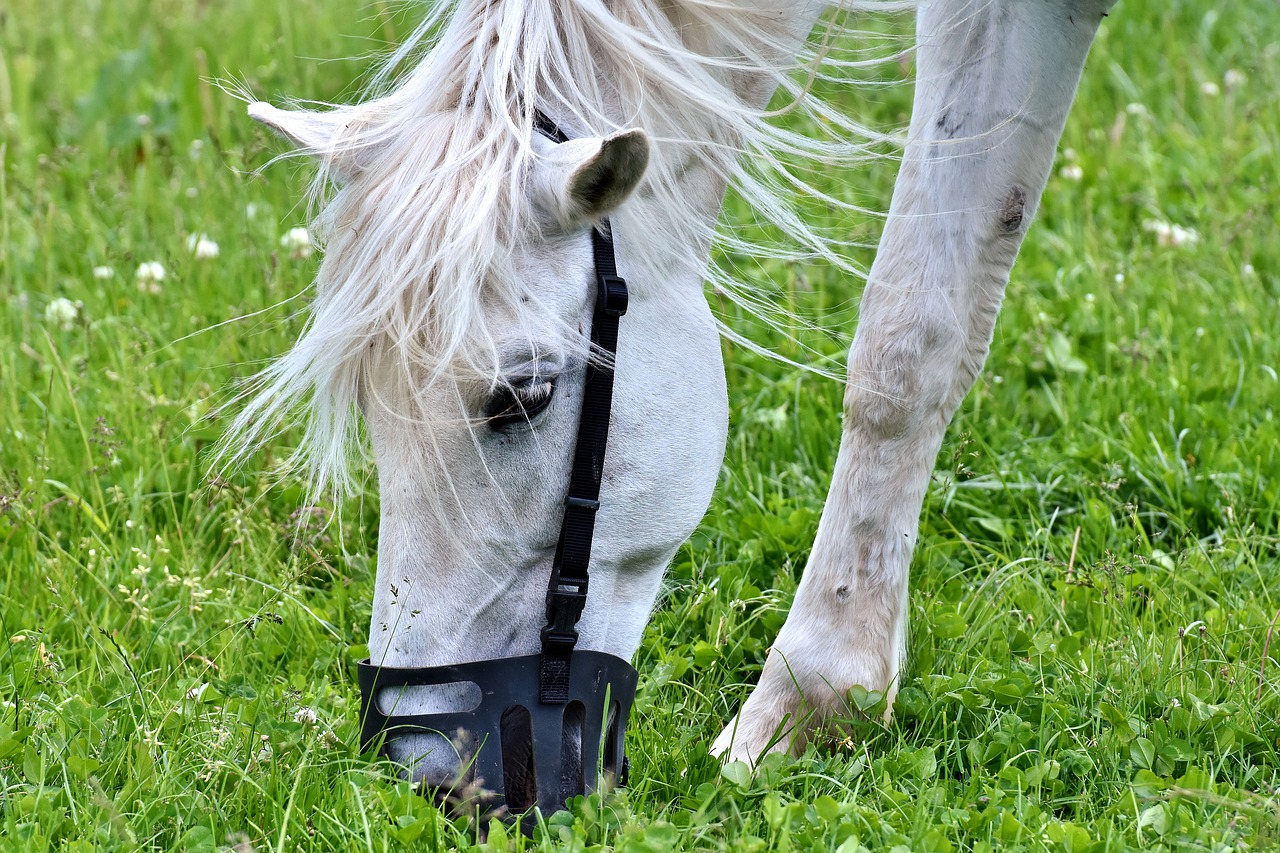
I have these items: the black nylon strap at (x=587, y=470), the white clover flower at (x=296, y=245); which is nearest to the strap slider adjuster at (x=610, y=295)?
the black nylon strap at (x=587, y=470)

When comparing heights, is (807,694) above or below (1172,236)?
below

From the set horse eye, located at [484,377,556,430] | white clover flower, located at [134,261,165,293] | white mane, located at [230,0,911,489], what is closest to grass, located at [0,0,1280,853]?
white clover flower, located at [134,261,165,293]

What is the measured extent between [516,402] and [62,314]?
2.51m

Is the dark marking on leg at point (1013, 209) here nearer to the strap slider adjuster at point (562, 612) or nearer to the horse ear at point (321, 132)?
the strap slider adjuster at point (562, 612)

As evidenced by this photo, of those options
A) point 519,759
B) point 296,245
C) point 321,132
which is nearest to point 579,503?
point 519,759

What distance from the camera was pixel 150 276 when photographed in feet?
13.1

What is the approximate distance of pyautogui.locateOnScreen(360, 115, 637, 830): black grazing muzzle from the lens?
191cm

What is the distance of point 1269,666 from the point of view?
2453 mm

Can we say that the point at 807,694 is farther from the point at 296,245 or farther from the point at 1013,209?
the point at 296,245

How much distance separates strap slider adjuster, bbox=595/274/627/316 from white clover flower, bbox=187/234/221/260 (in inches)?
91.5

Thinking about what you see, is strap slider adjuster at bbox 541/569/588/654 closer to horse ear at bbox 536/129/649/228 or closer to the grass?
the grass

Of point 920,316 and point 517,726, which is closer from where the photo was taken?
point 517,726

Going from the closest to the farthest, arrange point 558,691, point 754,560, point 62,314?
point 558,691 → point 754,560 → point 62,314

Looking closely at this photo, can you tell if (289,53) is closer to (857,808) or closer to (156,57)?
(156,57)
